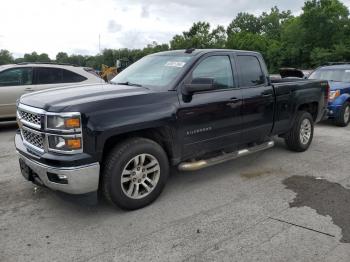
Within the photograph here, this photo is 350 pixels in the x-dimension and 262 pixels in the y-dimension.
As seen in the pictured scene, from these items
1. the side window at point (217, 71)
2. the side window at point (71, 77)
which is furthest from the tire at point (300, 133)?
the side window at point (71, 77)

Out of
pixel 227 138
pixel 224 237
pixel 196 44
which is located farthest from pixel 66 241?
pixel 196 44

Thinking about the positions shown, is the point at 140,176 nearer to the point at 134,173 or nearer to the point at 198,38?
the point at 134,173

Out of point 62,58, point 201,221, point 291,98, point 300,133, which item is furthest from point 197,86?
point 62,58

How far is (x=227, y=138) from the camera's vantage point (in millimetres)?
5113

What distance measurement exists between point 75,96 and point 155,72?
133 cm

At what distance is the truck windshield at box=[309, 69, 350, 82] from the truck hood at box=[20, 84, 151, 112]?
7.68 meters

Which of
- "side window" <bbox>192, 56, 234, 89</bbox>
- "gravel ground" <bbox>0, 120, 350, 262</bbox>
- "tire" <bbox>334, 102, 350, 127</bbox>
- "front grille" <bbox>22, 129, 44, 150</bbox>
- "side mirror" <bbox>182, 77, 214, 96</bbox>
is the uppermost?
"side window" <bbox>192, 56, 234, 89</bbox>

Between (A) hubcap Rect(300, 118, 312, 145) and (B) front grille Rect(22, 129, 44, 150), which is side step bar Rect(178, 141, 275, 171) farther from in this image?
(B) front grille Rect(22, 129, 44, 150)

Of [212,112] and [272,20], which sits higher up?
[272,20]

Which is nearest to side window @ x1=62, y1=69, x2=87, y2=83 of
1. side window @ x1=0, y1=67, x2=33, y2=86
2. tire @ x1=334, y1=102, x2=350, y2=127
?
side window @ x1=0, y1=67, x2=33, y2=86

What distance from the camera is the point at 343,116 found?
9.50 meters

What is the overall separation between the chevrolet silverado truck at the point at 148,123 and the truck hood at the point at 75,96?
1 cm

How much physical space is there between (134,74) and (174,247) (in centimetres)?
272

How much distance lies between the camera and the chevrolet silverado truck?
12.2ft
